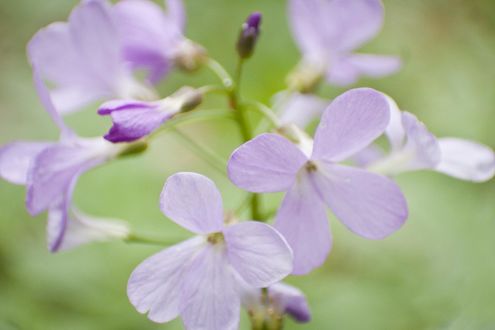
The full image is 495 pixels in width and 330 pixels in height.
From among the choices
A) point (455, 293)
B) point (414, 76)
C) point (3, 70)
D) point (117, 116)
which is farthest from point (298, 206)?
point (3, 70)

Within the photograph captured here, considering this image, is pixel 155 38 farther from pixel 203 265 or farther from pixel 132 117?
pixel 203 265

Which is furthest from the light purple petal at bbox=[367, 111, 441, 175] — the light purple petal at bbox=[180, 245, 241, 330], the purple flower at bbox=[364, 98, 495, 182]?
the light purple petal at bbox=[180, 245, 241, 330]

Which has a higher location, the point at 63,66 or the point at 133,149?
the point at 63,66

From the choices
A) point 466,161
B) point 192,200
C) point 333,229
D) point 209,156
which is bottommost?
point 333,229

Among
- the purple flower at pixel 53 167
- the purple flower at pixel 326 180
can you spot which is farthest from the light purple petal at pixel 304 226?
the purple flower at pixel 53 167

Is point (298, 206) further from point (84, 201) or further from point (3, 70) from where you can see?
point (3, 70)

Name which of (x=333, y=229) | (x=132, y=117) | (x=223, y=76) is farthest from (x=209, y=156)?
(x=333, y=229)
